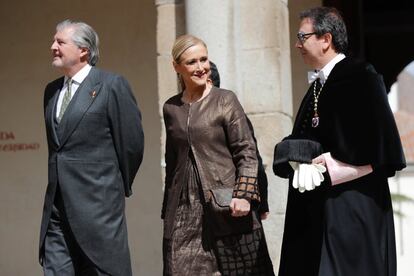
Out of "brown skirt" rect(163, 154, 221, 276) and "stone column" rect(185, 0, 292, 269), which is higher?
"stone column" rect(185, 0, 292, 269)

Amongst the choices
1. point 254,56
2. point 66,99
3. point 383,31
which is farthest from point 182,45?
point 383,31

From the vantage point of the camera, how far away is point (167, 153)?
18.2ft

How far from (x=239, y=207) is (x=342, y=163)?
1.83ft

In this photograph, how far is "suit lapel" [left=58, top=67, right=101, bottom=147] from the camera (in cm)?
539

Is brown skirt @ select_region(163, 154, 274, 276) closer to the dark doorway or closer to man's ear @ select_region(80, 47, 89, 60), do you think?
man's ear @ select_region(80, 47, 89, 60)

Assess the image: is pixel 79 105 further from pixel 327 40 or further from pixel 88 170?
pixel 327 40

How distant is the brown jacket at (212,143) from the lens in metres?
5.36

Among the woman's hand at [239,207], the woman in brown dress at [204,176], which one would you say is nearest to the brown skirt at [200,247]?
the woman in brown dress at [204,176]

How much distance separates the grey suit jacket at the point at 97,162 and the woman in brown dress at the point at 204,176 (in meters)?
0.23

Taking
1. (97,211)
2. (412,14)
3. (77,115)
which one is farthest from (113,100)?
(412,14)

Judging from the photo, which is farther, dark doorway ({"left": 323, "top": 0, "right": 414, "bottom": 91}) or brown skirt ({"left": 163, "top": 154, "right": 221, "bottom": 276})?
dark doorway ({"left": 323, "top": 0, "right": 414, "bottom": 91})

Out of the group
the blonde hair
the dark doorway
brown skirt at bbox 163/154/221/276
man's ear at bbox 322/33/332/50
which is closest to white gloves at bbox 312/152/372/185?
man's ear at bbox 322/33/332/50

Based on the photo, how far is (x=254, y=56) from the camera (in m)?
7.04

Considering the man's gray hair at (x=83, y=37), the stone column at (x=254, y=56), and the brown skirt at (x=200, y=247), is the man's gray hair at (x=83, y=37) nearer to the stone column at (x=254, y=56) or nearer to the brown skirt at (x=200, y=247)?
the brown skirt at (x=200, y=247)
